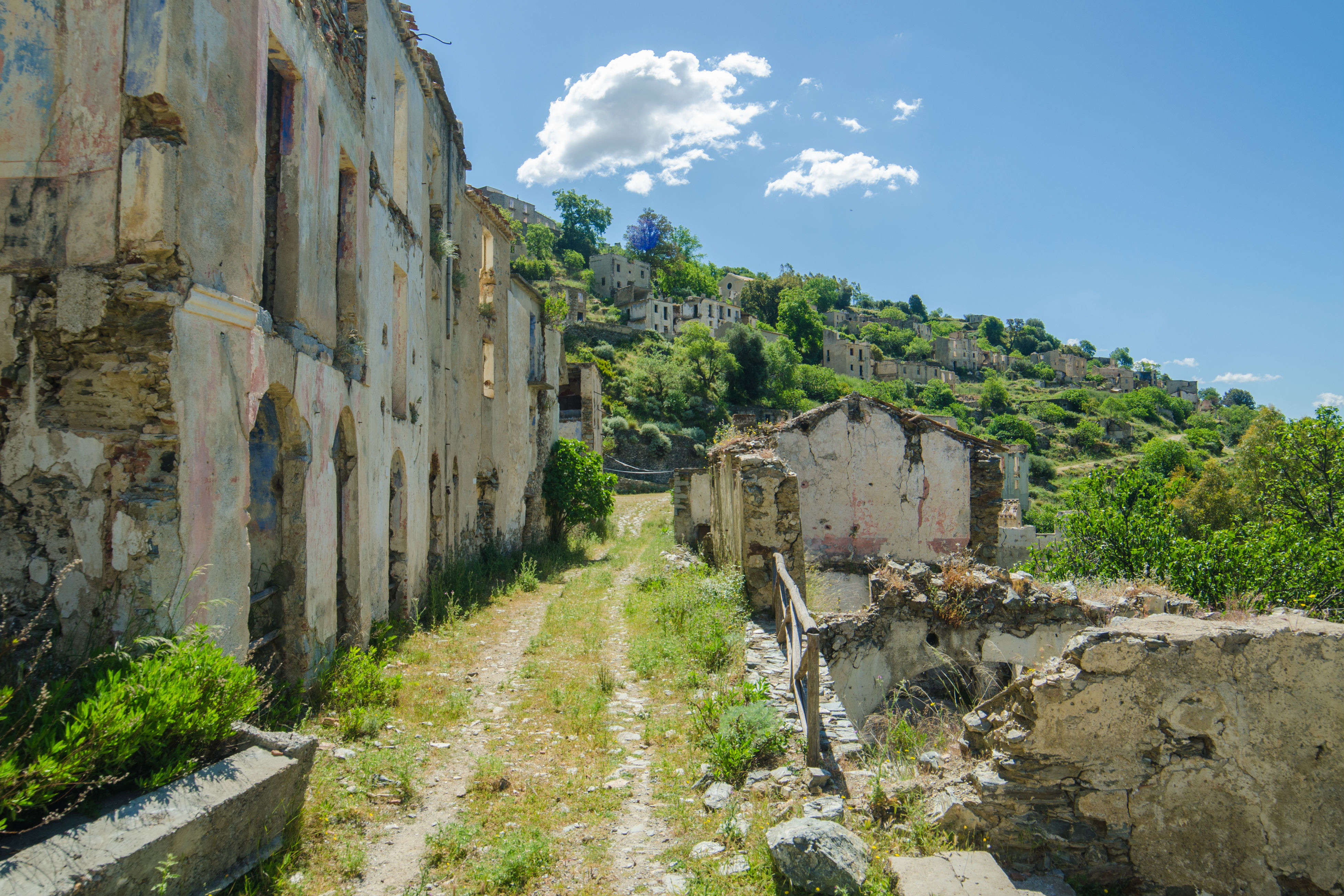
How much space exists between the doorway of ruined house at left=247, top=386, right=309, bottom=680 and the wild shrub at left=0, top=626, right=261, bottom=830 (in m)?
2.07

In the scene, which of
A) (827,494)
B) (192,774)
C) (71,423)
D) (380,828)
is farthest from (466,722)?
(827,494)

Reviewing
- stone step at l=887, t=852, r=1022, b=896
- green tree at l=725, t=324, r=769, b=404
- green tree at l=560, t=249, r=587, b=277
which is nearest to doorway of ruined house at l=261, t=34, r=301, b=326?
stone step at l=887, t=852, r=1022, b=896

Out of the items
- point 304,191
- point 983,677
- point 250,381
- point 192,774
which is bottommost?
point 983,677

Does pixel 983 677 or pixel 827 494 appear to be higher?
pixel 827 494

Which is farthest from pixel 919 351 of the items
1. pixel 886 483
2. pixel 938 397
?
pixel 886 483

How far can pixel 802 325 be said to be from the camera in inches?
3826

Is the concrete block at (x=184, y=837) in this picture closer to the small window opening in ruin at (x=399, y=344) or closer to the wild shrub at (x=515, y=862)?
the wild shrub at (x=515, y=862)

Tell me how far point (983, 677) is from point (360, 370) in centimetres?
896

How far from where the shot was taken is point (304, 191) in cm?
718

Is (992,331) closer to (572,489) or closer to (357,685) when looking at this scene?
(572,489)

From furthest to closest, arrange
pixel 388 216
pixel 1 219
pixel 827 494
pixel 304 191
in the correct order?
pixel 827 494
pixel 388 216
pixel 304 191
pixel 1 219

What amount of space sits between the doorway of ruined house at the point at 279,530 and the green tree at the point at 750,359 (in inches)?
2383

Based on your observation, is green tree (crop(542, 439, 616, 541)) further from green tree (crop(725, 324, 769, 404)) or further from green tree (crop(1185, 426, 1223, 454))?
green tree (crop(1185, 426, 1223, 454))

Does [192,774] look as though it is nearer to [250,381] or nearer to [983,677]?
[250,381]
